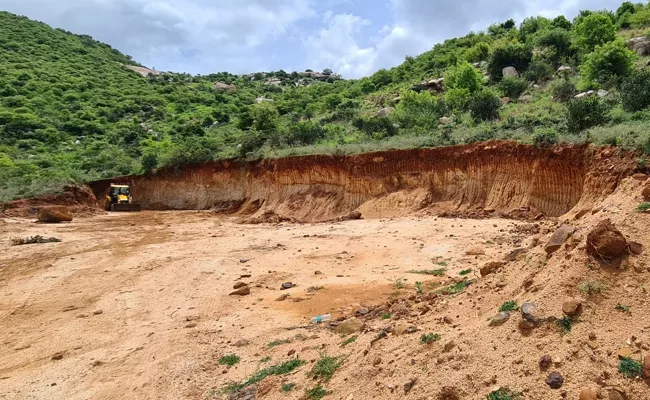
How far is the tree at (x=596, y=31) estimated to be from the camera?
3030 cm

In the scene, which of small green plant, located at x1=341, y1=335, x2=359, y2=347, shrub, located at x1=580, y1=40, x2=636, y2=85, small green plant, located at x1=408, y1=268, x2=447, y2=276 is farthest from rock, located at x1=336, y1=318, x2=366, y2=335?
shrub, located at x1=580, y1=40, x2=636, y2=85

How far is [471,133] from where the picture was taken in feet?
58.2

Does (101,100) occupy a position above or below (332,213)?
above

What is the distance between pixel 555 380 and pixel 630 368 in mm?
518

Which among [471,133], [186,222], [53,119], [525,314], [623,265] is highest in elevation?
[53,119]

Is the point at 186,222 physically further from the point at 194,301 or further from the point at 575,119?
the point at 575,119

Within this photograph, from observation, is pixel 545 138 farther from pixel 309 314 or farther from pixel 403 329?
pixel 403 329

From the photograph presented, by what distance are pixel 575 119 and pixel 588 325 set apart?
14.1 metres

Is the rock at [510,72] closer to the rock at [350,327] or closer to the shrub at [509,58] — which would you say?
the shrub at [509,58]

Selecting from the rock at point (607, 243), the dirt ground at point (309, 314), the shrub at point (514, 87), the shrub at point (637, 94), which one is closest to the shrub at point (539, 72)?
the shrub at point (514, 87)

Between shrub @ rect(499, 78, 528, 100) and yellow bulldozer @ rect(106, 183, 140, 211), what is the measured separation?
26.3 m

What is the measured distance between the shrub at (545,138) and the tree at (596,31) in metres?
20.4

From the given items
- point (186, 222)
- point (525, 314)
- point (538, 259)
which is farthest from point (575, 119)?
point (186, 222)

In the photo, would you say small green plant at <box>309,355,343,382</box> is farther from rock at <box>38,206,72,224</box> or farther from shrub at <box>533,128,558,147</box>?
rock at <box>38,206,72,224</box>
